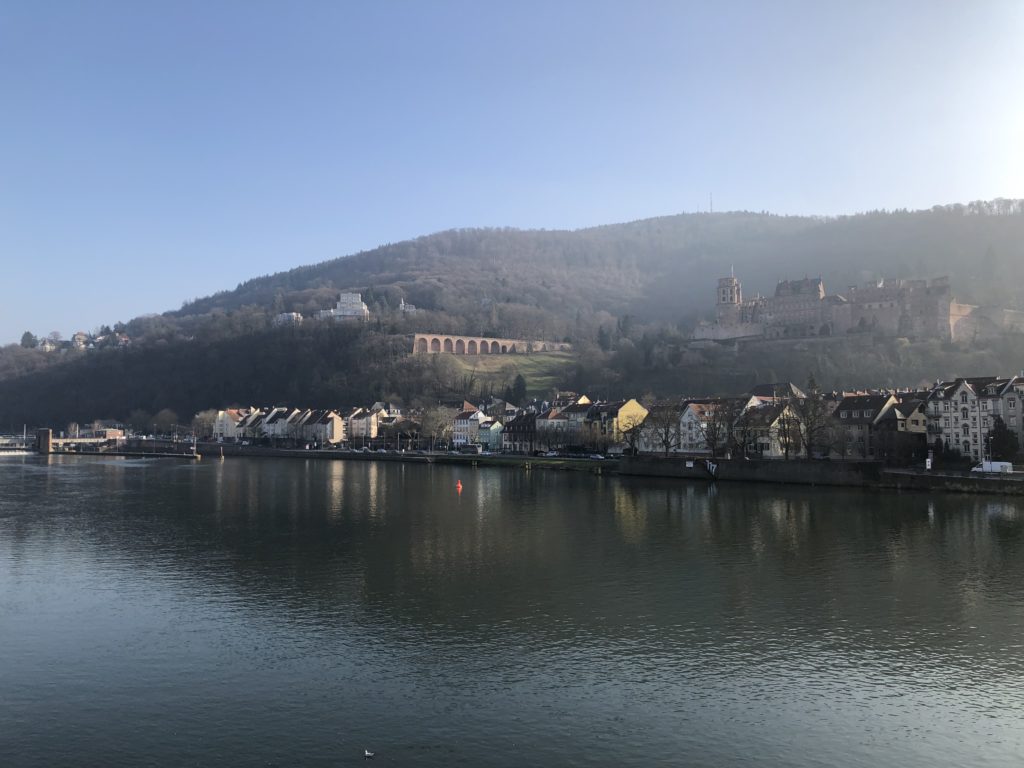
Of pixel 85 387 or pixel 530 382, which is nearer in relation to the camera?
pixel 530 382

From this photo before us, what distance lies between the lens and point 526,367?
413ft

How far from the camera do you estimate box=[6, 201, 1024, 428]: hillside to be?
331 ft

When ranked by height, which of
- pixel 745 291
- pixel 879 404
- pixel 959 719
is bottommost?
pixel 959 719

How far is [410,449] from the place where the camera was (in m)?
90.9

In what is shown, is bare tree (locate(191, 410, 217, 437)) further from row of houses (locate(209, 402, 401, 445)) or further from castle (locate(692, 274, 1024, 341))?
castle (locate(692, 274, 1024, 341))

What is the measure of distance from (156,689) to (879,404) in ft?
167

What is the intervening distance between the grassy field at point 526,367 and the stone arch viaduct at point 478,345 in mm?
5693

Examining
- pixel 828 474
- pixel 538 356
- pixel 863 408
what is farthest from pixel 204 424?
pixel 828 474

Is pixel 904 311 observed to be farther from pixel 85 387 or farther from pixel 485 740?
pixel 85 387

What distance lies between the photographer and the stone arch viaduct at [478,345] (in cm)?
13812

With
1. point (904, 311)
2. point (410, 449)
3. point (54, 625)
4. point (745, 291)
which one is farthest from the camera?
point (745, 291)

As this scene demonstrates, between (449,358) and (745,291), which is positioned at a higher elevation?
(745,291)

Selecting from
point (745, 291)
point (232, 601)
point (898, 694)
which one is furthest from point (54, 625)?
point (745, 291)

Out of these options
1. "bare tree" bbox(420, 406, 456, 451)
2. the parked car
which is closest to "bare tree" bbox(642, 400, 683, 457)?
the parked car
